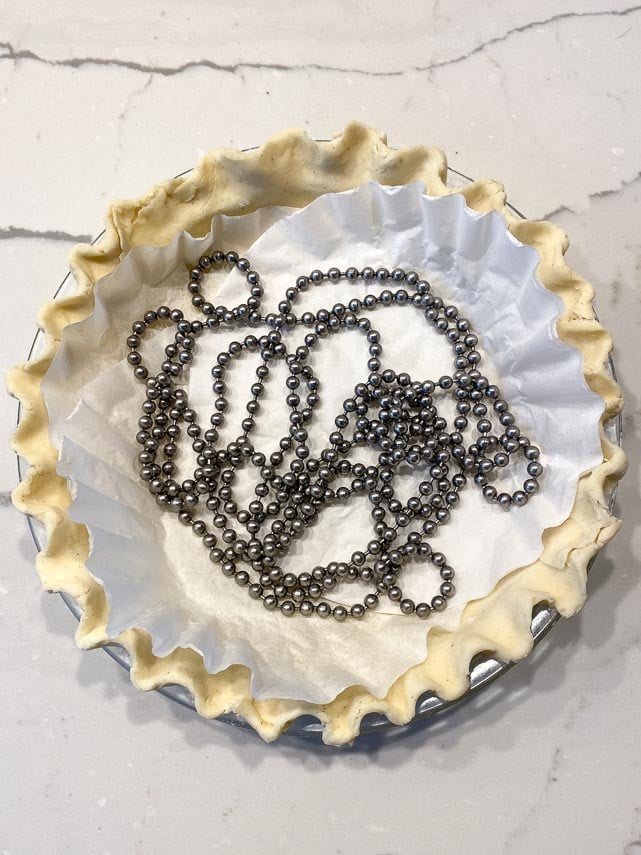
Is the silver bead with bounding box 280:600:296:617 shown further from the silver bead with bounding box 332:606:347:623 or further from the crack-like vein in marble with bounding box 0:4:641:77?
the crack-like vein in marble with bounding box 0:4:641:77

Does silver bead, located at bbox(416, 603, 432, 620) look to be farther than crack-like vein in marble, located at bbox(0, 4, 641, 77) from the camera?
No

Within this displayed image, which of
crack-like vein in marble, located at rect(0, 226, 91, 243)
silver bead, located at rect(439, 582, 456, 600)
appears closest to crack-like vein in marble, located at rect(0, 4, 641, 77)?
crack-like vein in marble, located at rect(0, 226, 91, 243)

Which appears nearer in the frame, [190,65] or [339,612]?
[339,612]

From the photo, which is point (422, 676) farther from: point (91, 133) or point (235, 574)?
point (91, 133)

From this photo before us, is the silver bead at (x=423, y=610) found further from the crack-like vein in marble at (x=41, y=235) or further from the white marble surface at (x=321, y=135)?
the crack-like vein in marble at (x=41, y=235)

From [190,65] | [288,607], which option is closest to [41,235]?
[190,65]

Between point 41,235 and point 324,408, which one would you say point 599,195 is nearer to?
point 324,408
